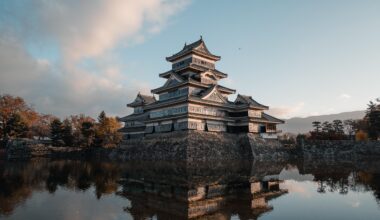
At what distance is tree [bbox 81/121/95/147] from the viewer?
57.6 meters

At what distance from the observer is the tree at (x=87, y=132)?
5756cm

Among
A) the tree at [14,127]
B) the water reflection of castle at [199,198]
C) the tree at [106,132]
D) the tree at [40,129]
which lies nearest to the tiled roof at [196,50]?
the tree at [106,132]

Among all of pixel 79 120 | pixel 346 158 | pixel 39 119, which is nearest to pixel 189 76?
pixel 346 158

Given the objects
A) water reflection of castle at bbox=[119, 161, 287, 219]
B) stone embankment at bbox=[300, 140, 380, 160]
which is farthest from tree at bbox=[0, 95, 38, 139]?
stone embankment at bbox=[300, 140, 380, 160]

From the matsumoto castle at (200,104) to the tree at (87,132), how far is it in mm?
18350

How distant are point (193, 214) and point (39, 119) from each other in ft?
249

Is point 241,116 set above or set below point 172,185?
above

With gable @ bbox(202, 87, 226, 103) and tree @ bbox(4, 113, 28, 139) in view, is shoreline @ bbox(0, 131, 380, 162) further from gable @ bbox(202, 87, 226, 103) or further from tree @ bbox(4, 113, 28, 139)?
tree @ bbox(4, 113, 28, 139)

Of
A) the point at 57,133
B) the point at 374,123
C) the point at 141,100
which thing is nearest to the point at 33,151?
the point at 57,133

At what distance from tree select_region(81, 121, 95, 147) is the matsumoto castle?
18.3m

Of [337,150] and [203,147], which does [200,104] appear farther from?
[337,150]

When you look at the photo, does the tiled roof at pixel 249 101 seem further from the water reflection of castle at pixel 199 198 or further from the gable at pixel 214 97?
the water reflection of castle at pixel 199 198

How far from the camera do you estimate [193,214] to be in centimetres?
1023

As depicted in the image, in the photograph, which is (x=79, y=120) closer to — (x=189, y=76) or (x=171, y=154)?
(x=189, y=76)
